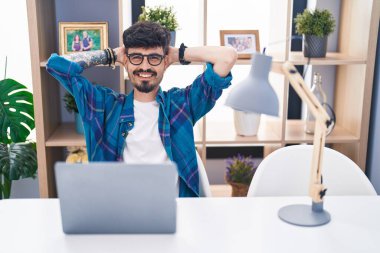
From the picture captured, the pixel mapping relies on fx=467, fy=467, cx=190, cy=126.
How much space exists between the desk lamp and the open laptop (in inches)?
9.5

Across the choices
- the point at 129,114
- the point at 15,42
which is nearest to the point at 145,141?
the point at 129,114

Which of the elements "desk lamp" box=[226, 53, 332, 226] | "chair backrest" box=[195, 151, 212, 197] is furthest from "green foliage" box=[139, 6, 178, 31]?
"desk lamp" box=[226, 53, 332, 226]

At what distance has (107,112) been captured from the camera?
1.78m

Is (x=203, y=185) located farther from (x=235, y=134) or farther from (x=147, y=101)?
(x=235, y=134)

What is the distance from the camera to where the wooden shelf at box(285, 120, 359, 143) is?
8.40 feet

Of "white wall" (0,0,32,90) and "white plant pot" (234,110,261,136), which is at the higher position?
"white wall" (0,0,32,90)

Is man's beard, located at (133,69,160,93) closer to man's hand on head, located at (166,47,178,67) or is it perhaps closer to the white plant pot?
man's hand on head, located at (166,47,178,67)

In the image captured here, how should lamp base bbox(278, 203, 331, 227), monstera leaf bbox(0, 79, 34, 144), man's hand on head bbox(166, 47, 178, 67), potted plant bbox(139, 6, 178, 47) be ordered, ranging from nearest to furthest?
1. lamp base bbox(278, 203, 331, 227)
2. man's hand on head bbox(166, 47, 178, 67)
3. potted plant bbox(139, 6, 178, 47)
4. monstera leaf bbox(0, 79, 34, 144)

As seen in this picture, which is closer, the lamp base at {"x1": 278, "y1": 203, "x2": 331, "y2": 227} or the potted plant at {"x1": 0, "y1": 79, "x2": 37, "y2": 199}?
the lamp base at {"x1": 278, "y1": 203, "x2": 331, "y2": 227}

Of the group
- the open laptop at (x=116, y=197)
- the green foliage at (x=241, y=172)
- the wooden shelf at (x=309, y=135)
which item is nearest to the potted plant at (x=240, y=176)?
the green foliage at (x=241, y=172)

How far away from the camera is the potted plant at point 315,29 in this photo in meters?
2.46

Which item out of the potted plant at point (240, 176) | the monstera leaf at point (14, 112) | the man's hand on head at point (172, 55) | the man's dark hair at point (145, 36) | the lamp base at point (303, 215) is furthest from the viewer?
the potted plant at point (240, 176)

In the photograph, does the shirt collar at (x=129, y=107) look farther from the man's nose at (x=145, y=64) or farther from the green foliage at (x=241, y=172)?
the green foliage at (x=241, y=172)

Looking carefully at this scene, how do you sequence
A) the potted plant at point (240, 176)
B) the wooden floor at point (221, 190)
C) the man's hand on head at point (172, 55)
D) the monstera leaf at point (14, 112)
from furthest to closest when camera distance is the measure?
the wooden floor at point (221, 190) → the potted plant at point (240, 176) → the monstera leaf at point (14, 112) → the man's hand on head at point (172, 55)
